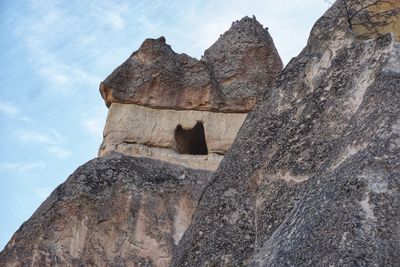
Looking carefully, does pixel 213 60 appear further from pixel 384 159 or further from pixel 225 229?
A: pixel 384 159

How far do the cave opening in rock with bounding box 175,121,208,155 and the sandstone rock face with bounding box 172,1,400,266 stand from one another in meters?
7.75

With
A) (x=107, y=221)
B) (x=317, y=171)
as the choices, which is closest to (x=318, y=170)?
(x=317, y=171)

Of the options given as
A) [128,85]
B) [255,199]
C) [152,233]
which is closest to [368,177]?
[255,199]

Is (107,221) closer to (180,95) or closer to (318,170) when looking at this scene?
(180,95)

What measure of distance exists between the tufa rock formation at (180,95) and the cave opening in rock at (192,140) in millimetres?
18

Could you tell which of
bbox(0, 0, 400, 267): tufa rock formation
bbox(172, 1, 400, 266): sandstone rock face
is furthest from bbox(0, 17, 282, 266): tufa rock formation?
bbox(172, 1, 400, 266): sandstone rock face

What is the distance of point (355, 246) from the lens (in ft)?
10.7

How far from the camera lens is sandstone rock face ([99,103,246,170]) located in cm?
1316

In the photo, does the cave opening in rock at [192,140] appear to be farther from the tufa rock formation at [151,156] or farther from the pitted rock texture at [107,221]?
the pitted rock texture at [107,221]

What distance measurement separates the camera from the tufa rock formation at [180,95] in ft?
43.8

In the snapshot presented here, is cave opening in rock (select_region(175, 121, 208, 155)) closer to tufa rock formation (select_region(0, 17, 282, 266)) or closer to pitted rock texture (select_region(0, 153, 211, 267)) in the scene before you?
tufa rock formation (select_region(0, 17, 282, 266))

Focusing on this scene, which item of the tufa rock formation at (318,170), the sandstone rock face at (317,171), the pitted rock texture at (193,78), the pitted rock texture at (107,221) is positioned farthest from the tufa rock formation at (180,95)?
the sandstone rock face at (317,171)

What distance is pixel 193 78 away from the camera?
45.1 feet

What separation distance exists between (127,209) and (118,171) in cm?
73
